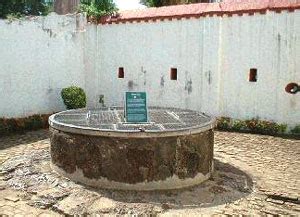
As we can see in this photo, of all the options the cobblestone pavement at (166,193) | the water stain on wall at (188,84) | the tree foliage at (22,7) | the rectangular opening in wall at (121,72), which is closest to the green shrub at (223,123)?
the water stain on wall at (188,84)

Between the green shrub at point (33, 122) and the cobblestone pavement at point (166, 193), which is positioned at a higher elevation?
the green shrub at point (33, 122)

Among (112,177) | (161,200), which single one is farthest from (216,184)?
(112,177)

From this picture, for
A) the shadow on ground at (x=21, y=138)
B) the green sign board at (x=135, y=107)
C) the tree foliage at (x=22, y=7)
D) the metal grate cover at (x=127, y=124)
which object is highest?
the tree foliage at (x=22, y=7)

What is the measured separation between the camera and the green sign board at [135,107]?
20.5ft

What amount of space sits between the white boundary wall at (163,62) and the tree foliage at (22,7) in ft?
25.2

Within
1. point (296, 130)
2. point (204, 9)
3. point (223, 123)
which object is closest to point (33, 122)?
point (223, 123)

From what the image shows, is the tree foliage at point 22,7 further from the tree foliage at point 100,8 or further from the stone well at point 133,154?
the stone well at point 133,154

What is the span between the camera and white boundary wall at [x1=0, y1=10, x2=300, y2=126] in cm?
985

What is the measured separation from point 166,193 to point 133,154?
759 mm

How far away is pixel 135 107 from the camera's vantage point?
20.8 feet

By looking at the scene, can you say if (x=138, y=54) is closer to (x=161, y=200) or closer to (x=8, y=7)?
(x=161, y=200)

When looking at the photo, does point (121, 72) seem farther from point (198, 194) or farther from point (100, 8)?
point (198, 194)

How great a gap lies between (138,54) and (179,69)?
153 centimetres

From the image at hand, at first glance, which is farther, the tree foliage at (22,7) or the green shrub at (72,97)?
the tree foliage at (22,7)
